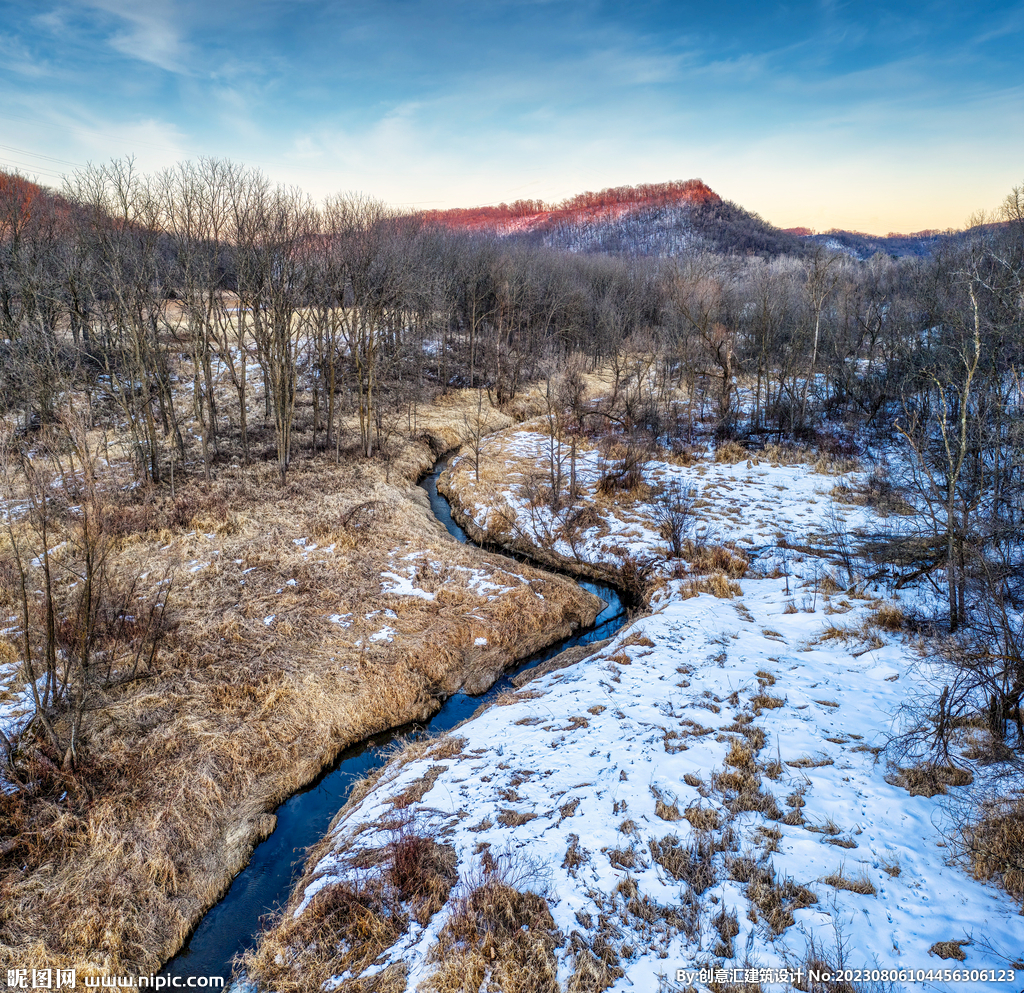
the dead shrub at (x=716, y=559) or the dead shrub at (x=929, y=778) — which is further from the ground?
the dead shrub at (x=929, y=778)

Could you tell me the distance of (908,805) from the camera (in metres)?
6.06

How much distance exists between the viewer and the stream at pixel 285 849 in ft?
Answer: 20.7

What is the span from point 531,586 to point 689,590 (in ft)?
13.5

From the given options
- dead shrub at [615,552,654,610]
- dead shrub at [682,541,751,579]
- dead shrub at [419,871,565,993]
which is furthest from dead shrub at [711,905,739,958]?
dead shrub at [682,541,751,579]

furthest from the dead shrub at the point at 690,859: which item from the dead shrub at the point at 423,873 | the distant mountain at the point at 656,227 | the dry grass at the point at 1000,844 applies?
the distant mountain at the point at 656,227

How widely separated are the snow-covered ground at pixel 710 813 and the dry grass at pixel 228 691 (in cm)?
188

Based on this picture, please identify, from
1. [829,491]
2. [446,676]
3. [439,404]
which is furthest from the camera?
[439,404]

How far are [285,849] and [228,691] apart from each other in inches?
122

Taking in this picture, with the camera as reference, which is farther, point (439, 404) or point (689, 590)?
point (439, 404)

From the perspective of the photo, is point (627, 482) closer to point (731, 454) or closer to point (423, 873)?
point (731, 454)

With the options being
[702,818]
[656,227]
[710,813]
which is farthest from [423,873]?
[656,227]

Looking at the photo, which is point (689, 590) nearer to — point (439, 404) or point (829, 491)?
point (829, 491)

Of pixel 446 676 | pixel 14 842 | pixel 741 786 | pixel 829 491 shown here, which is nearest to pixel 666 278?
pixel 829 491

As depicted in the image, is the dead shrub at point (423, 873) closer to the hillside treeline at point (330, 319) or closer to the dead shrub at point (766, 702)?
the dead shrub at point (766, 702)
